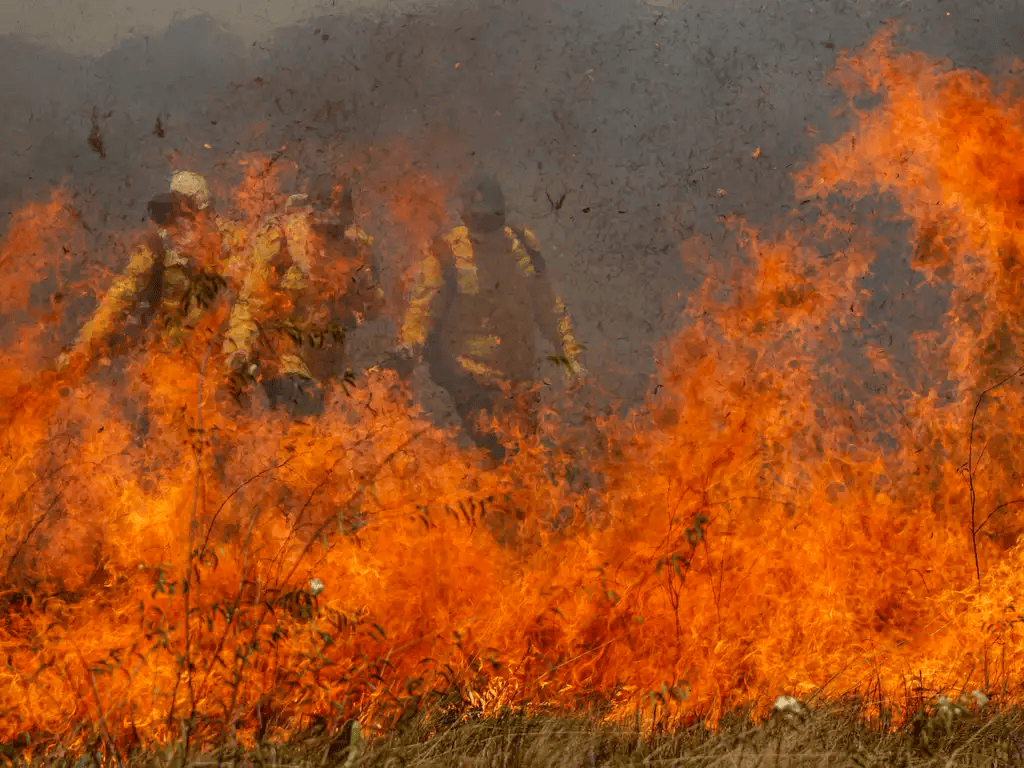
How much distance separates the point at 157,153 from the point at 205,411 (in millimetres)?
8346

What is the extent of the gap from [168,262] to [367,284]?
1100 mm

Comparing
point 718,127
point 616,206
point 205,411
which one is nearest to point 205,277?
point 205,411

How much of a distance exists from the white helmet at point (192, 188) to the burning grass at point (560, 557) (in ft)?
3.18

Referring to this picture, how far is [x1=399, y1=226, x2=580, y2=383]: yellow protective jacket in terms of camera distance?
5883mm

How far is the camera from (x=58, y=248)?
8.78 m

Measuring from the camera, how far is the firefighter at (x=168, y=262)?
5.39 m

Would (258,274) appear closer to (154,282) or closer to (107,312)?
(154,282)

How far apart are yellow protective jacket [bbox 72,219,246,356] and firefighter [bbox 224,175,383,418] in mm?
170

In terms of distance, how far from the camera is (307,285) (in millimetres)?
5703

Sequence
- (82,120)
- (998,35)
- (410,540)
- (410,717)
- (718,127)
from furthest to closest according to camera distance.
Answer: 1. (718,127)
2. (82,120)
3. (998,35)
4. (410,540)
5. (410,717)

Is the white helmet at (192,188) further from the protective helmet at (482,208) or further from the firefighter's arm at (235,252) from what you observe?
the protective helmet at (482,208)


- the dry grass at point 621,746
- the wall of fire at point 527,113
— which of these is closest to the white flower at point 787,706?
the dry grass at point 621,746

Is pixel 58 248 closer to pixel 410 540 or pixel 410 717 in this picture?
pixel 410 540

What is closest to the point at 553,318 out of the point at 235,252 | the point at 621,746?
the point at 235,252
